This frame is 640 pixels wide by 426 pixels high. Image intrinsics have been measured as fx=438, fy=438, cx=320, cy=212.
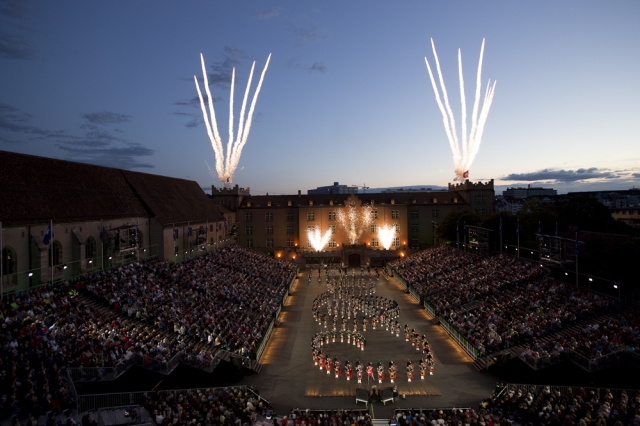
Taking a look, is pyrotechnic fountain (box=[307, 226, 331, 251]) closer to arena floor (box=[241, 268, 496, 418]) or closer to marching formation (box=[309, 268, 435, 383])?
marching formation (box=[309, 268, 435, 383])

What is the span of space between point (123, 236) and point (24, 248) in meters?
9.94

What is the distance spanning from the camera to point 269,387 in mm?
24641

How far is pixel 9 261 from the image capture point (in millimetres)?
25938

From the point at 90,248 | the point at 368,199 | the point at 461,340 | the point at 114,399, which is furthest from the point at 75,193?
the point at 368,199

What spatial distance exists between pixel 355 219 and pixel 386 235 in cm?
610

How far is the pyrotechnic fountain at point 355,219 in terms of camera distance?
253 ft

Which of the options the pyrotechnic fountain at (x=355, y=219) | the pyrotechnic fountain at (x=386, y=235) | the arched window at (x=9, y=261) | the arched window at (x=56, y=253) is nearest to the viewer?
the arched window at (x=9, y=261)

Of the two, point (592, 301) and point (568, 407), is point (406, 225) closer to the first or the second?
point (592, 301)

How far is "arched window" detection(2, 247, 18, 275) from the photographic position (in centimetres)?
2558

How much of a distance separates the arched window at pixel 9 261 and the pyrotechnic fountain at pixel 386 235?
5857 cm

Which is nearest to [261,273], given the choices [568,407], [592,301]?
[592,301]

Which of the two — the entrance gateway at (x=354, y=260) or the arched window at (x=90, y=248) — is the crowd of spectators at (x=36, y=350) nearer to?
the arched window at (x=90, y=248)

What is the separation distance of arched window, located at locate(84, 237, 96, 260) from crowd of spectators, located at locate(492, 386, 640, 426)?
96.8ft

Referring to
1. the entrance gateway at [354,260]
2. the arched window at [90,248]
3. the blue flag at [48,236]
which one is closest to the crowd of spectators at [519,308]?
the entrance gateway at [354,260]
